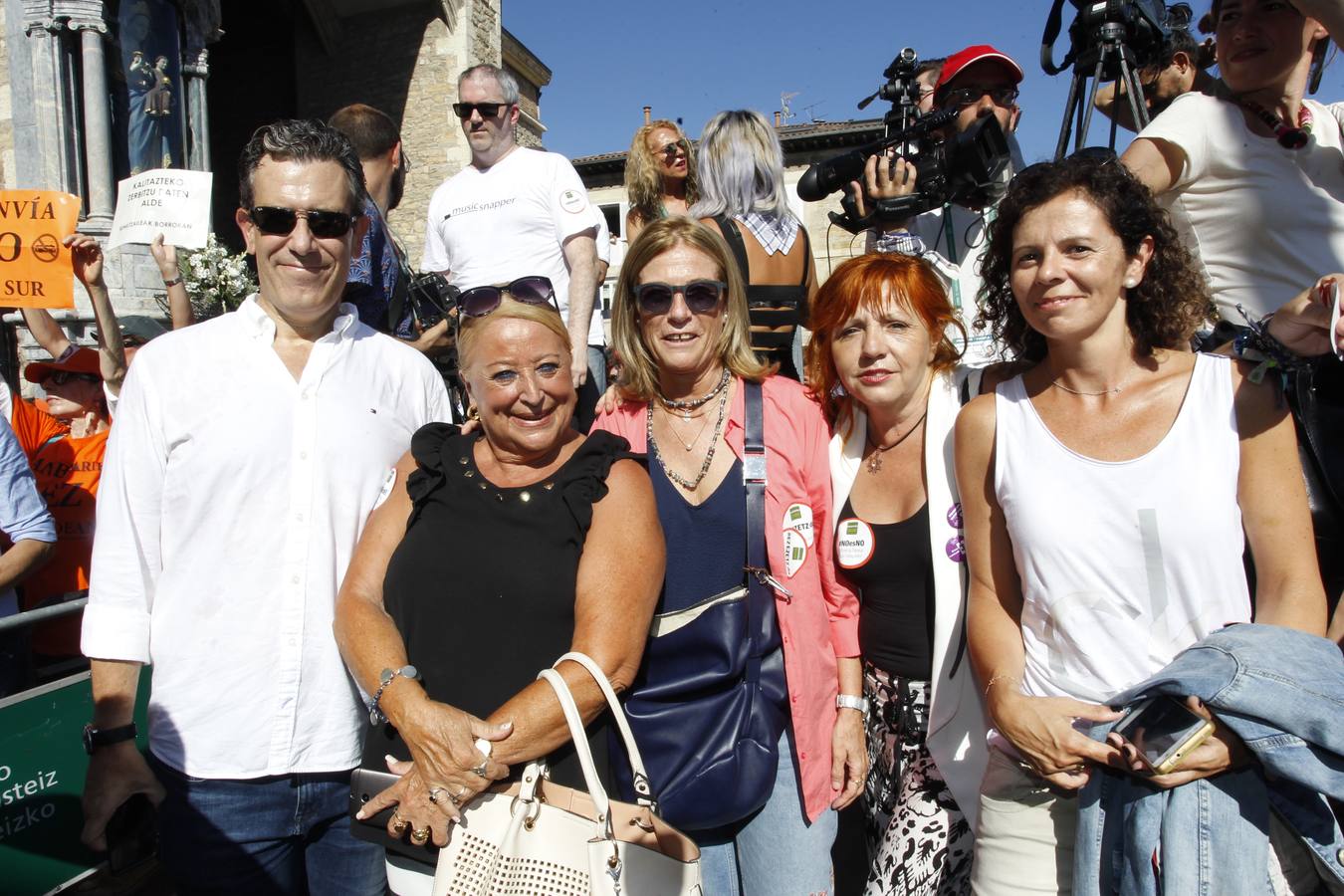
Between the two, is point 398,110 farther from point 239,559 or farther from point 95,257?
point 239,559

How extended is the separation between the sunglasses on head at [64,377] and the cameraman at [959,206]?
380 centimetres

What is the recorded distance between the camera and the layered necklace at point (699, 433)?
2.22 metres

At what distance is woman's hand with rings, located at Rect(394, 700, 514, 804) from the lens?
5.39 ft

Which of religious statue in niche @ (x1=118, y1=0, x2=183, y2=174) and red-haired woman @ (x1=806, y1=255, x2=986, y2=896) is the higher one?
religious statue in niche @ (x1=118, y1=0, x2=183, y2=174)

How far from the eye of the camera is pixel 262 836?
1.92 metres

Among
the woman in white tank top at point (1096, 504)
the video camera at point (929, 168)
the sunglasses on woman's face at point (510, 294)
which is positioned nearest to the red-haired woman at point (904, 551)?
the woman in white tank top at point (1096, 504)

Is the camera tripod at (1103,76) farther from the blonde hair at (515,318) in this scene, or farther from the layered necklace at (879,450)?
the blonde hair at (515,318)

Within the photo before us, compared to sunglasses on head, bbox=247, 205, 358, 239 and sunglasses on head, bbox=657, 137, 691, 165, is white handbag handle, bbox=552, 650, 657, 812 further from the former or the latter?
sunglasses on head, bbox=657, 137, 691, 165

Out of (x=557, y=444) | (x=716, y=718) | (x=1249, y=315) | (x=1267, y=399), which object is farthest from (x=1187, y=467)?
(x=557, y=444)

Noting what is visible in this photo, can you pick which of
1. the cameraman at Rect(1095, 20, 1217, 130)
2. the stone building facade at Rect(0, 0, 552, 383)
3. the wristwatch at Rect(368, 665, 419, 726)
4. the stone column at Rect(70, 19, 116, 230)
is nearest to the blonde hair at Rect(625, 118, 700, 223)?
the cameraman at Rect(1095, 20, 1217, 130)

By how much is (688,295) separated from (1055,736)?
4.69ft

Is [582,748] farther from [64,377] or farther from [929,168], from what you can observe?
[64,377]

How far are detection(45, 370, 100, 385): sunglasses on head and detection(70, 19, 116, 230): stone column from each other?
15.7ft

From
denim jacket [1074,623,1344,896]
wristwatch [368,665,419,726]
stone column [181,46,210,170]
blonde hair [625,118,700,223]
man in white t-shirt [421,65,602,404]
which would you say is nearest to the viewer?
denim jacket [1074,623,1344,896]
